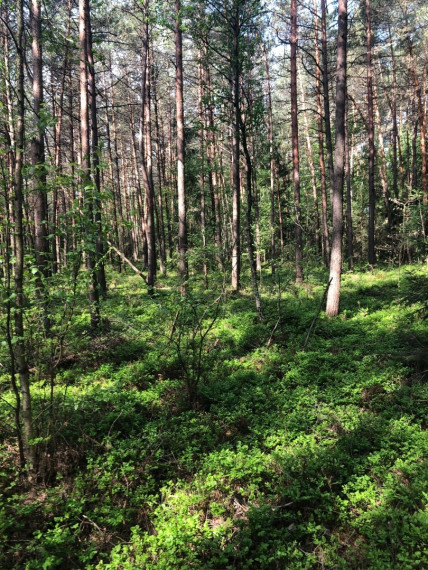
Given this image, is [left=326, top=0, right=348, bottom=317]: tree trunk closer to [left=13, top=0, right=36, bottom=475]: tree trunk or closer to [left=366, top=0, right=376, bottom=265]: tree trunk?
[left=13, top=0, right=36, bottom=475]: tree trunk

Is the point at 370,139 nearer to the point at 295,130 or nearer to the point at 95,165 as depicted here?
the point at 295,130

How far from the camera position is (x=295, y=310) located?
9883mm

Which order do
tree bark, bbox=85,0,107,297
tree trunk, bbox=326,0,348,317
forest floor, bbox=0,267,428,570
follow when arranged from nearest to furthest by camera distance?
forest floor, bbox=0,267,428,570
tree bark, bbox=85,0,107,297
tree trunk, bbox=326,0,348,317

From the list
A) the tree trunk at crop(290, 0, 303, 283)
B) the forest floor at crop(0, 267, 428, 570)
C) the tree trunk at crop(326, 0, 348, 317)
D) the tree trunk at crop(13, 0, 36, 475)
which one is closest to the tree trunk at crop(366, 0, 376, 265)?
the tree trunk at crop(290, 0, 303, 283)

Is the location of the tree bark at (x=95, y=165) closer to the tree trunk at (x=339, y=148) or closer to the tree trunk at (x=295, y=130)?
the tree trunk at (x=339, y=148)

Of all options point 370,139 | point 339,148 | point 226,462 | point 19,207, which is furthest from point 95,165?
point 370,139

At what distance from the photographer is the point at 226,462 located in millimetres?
4215

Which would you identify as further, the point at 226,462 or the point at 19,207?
the point at 226,462

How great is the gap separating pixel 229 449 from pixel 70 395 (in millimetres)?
3008

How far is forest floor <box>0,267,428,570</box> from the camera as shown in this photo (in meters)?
3.18

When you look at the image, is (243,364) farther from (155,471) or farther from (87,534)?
(87,534)

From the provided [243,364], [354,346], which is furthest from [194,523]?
[354,346]

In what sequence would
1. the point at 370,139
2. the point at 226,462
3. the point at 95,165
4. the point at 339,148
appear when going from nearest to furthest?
1. the point at 226,462
2. the point at 95,165
3. the point at 339,148
4. the point at 370,139

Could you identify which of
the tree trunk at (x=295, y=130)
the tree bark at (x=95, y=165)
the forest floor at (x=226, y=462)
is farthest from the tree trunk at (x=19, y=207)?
the tree trunk at (x=295, y=130)
